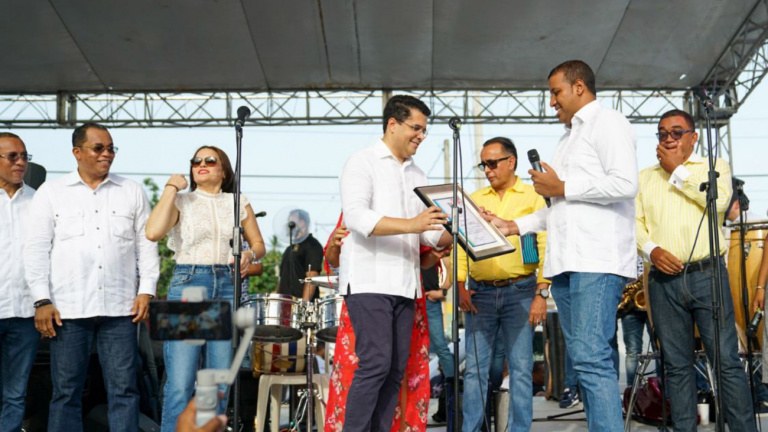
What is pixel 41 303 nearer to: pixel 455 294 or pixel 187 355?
pixel 187 355

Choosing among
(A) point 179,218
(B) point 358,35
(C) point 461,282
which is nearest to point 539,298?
(C) point 461,282

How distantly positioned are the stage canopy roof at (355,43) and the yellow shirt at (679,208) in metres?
4.46

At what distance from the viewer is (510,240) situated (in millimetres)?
5199

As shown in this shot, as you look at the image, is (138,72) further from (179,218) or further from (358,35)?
(179,218)

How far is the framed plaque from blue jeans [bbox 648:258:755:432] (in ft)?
3.89


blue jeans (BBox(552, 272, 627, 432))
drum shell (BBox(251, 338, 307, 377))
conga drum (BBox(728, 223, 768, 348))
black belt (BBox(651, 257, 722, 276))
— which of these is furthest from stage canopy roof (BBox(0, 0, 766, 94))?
blue jeans (BBox(552, 272, 627, 432))

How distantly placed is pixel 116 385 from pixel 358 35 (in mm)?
5737

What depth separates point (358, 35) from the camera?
9.12 meters

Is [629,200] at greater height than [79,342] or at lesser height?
greater

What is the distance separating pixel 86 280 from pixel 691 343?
3286 millimetres

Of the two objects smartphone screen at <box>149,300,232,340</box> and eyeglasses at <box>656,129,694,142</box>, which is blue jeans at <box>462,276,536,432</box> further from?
smartphone screen at <box>149,300,232,340</box>

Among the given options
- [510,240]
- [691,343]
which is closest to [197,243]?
[510,240]

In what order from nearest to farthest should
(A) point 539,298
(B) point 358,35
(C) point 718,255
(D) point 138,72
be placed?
(C) point 718,255 → (A) point 539,298 → (B) point 358,35 → (D) point 138,72

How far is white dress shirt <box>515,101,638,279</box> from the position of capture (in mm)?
3678
